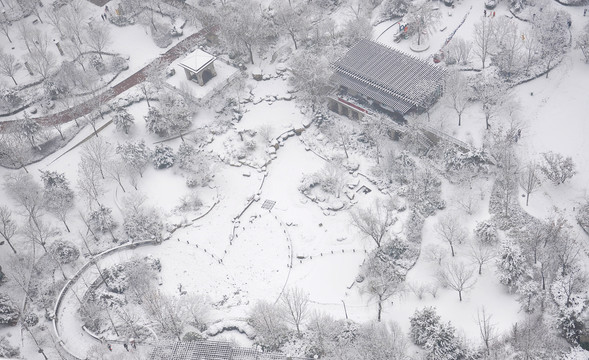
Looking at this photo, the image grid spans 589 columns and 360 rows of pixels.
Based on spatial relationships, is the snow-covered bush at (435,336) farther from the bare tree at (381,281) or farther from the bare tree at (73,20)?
the bare tree at (73,20)

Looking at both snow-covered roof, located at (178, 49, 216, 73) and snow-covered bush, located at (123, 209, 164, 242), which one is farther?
snow-covered roof, located at (178, 49, 216, 73)

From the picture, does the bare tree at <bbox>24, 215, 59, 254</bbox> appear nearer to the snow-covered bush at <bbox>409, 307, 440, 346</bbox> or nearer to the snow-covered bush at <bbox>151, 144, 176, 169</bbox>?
the snow-covered bush at <bbox>151, 144, 176, 169</bbox>

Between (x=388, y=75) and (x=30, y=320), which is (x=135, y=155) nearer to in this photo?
(x=30, y=320)

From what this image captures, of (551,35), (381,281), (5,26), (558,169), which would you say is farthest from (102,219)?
(551,35)

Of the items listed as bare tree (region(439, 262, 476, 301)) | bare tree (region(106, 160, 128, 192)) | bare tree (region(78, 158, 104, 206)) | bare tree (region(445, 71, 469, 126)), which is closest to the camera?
bare tree (region(439, 262, 476, 301))

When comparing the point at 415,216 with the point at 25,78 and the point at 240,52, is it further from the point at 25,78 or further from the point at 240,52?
the point at 25,78

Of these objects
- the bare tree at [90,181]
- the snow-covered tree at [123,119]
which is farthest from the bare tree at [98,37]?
the bare tree at [90,181]

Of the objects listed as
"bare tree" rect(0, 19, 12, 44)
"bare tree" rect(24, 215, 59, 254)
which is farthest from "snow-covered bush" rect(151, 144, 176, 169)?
"bare tree" rect(0, 19, 12, 44)

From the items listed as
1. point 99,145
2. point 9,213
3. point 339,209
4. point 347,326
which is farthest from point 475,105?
point 9,213
